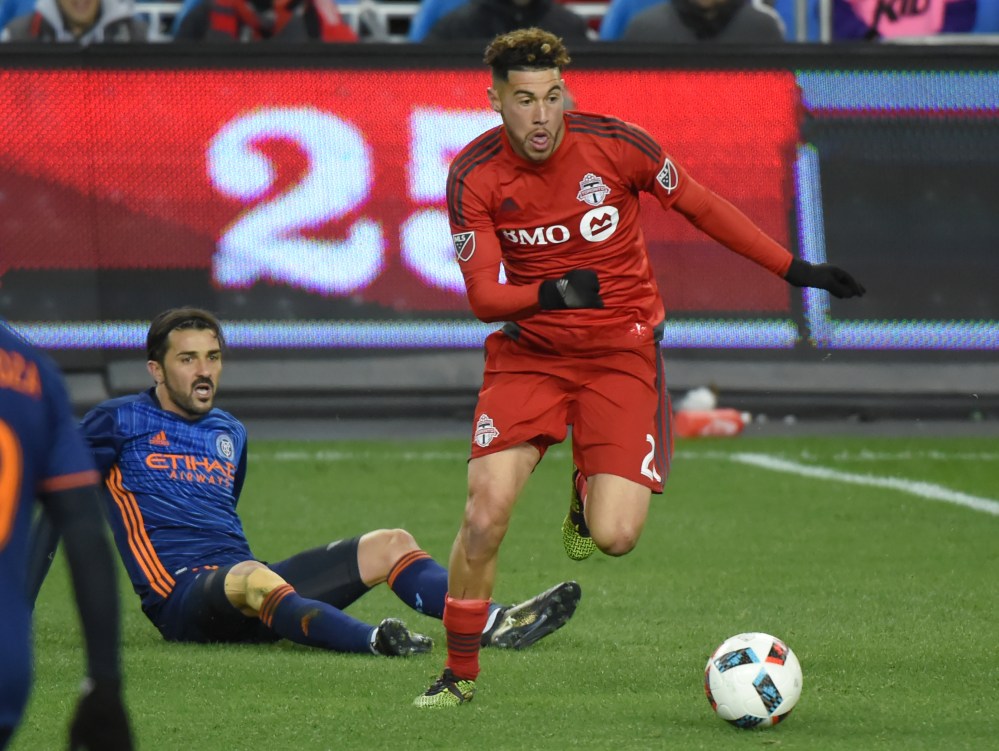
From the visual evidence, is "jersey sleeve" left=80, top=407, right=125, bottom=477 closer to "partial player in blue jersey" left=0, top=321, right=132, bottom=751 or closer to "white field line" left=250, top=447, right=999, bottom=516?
"partial player in blue jersey" left=0, top=321, right=132, bottom=751

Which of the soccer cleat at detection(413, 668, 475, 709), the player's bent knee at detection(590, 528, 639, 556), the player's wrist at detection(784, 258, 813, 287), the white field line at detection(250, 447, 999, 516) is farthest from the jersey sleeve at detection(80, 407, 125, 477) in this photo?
the white field line at detection(250, 447, 999, 516)

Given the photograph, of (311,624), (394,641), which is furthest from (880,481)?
(311,624)

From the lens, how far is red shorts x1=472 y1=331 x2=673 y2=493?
5.84 meters

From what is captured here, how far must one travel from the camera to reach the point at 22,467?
9.21ft

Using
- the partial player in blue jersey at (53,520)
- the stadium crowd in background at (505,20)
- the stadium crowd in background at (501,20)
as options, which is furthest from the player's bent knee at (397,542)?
the stadium crowd in background at (501,20)

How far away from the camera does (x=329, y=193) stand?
38.4 ft

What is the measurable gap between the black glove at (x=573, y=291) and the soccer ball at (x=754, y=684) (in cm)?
107

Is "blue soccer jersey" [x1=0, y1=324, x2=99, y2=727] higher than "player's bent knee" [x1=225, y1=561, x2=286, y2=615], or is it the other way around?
"blue soccer jersey" [x1=0, y1=324, x2=99, y2=727]

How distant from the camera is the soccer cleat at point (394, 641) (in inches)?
240

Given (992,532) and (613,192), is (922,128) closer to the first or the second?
(992,532)

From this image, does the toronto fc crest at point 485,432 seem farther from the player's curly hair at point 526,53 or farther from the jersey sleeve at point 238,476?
the jersey sleeve at point 238,476

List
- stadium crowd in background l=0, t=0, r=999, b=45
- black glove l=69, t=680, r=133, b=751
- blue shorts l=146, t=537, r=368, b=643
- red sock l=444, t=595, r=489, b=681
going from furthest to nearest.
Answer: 1. stadium crowd in background l=0, t=0, r=999, b=45
2. blue shorts l=146, t=537, r=368, b=643
3. red sock l=444, t=595, r=489, b=681
4. black glove l=69, t=680, r=133, b=751

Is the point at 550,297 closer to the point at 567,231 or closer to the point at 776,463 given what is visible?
the point at 567,231

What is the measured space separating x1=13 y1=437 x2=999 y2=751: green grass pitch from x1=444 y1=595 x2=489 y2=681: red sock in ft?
0.36
